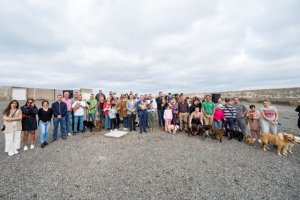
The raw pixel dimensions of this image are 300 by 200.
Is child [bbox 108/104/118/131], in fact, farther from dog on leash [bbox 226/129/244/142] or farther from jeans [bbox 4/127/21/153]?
dog on leash [bbox 226/129/244/142]

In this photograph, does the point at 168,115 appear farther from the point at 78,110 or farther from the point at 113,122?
the point at 78,110

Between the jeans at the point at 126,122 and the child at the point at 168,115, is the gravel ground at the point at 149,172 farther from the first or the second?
the jeans at the point at 126,122

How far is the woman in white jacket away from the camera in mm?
5145

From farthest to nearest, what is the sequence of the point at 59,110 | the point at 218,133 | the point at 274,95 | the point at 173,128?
1. the point at 274,95
2. the point at 173,128
3. the point at 218,133
4. the point at 59,110

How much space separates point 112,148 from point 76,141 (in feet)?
→ 6.09

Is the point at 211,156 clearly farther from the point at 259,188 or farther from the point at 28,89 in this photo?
the point at 28,89

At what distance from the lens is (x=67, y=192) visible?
11.4 ft

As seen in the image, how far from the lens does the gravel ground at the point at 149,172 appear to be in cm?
346

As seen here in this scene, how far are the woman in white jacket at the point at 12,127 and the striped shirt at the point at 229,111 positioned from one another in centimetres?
817

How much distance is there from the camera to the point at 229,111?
716cm

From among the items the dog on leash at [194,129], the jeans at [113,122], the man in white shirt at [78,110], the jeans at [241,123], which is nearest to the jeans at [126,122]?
the jeans at [113,122]

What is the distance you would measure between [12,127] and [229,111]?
848 cm

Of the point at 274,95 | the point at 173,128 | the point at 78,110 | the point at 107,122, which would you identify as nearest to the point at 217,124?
the point at 173,128

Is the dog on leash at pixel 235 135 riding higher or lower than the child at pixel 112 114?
lower
